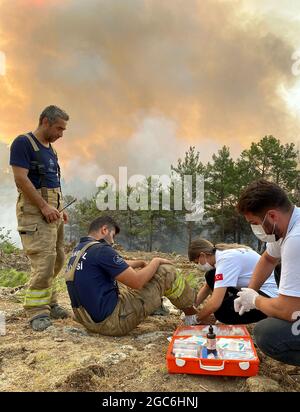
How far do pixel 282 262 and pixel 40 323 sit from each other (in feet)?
8.57

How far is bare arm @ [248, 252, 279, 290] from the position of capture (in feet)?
10.6

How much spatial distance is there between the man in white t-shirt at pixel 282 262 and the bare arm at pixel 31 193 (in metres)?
2.18

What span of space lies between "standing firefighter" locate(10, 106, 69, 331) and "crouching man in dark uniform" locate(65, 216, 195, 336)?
588 millimetres

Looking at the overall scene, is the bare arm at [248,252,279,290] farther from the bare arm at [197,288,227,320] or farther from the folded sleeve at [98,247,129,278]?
the folded sleeve at [98,247,129,278]

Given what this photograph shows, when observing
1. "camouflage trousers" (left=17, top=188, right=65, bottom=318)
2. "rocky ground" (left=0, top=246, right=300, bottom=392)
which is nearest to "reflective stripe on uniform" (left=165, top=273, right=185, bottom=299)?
"rocky ground" (left=0, top=246, right=300, bottom=392)

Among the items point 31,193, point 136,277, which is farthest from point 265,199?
point 31,193

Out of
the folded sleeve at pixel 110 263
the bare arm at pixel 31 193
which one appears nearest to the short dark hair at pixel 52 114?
the bare arm at pixel 31 193

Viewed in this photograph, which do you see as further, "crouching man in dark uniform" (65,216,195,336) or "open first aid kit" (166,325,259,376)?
"crouching man in dark uniform" (65,216,195,336)

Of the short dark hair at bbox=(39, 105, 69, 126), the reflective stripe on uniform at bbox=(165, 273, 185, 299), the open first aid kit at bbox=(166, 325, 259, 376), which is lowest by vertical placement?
the open first aid kit at bbox=(166, 325, 259, 376)

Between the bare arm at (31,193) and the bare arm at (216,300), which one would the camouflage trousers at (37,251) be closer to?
the bare arm at (31,193)

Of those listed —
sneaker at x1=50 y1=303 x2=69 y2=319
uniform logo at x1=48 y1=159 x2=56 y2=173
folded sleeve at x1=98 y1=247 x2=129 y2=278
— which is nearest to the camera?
folded sleeve at x1=98 y1=247 x2=129 y2=278

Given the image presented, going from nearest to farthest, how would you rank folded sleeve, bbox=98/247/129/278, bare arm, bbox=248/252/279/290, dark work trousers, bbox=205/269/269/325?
bare arm, bbox=248/252/279/290, folded sleeve, bbox=98/247/129/278, dark work trousers, bbox=205/269/269/325

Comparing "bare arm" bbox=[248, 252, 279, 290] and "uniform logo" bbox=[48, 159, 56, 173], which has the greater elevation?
"uniform logo" bbox=[48, 159, 56, 173]

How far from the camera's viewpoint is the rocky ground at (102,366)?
2.68 m
